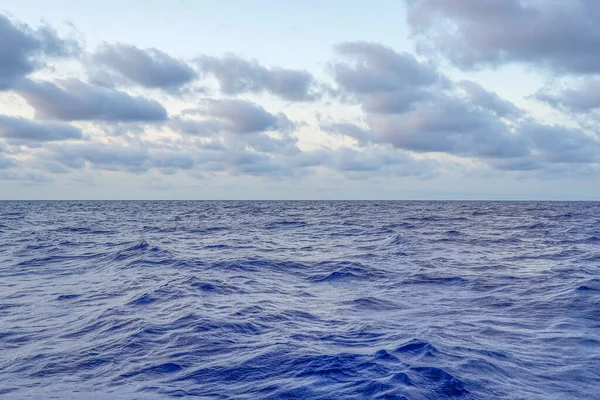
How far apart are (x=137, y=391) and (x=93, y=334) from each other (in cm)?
421

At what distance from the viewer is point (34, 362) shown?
9.65 metres

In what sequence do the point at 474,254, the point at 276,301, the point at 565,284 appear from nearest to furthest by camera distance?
the point at 276,301 < the point at 565,284 < the point at 474,254

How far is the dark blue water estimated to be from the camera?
845 centimetres

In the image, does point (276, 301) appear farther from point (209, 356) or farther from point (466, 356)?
point (466, 356)

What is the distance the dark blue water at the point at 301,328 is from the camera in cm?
845

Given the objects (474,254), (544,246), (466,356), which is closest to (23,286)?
A: (466,356)

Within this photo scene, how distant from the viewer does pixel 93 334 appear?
11.7 metres

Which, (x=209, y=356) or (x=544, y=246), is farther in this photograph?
(x=544, y=246)

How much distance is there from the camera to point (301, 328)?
12039mm

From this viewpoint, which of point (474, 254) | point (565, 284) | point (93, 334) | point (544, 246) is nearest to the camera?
point (93, 334)

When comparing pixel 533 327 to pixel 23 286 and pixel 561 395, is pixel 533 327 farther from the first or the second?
pixel 23 286

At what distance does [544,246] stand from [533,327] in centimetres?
Result: 2027

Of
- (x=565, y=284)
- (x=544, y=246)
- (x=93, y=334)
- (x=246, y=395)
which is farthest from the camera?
(x=544, y=246)

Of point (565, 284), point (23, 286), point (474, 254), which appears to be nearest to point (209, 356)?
point (23, 286)
